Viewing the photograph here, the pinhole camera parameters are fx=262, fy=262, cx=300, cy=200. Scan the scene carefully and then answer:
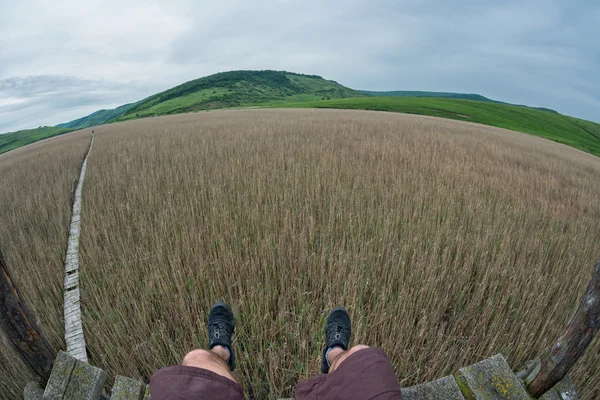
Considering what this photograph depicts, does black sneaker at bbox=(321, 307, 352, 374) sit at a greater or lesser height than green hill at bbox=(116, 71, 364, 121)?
lesser

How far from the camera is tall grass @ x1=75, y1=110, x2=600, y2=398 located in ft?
6.06

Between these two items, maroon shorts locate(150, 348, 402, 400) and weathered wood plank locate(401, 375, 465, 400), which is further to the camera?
weathered wood plank locate(401, 375, 465, 400)

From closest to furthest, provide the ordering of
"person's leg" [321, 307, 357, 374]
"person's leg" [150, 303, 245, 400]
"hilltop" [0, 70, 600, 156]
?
"person's leg" [150, 303, 245, 400], "person's leg" [321, 307, 357, 374], "hilltop" [0, 70, 600, 156]

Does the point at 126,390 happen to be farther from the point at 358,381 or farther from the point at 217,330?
the point at 358,381

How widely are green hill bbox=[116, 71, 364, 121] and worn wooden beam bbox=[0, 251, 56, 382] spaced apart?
90954 mm

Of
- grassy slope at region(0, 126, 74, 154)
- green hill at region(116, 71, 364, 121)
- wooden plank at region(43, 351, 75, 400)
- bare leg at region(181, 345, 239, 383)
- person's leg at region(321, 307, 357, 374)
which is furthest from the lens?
green hill at region(116, 71, 364, 121)

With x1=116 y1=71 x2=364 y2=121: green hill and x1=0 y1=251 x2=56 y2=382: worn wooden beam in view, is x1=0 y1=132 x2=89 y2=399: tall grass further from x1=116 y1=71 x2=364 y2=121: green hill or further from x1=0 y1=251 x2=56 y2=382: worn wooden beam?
x1=116 y1=71 x2=364 y2=121: green hill

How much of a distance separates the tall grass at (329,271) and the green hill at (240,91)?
88.8 m

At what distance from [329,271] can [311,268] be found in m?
0.19

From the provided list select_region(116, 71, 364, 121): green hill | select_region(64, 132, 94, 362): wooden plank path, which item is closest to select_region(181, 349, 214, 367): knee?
select_region(64, 132, 94, 362): wooden plank path

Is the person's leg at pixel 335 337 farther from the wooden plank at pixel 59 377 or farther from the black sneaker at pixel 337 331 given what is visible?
the wooden plank at pixel 59 377

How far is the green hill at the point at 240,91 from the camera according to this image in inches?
3824

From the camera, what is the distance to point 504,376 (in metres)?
1.43

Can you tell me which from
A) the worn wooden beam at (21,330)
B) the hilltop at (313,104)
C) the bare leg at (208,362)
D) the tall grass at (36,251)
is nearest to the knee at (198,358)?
the bare leg at (208,362)
